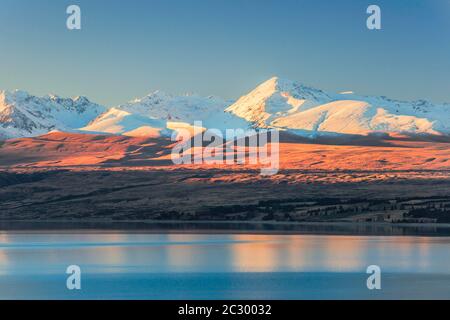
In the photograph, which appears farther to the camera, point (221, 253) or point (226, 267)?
point (221, 253)

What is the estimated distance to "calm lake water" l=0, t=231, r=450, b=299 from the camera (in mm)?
69938

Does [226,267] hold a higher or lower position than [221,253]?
higher

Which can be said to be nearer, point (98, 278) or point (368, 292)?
point (368, 292)

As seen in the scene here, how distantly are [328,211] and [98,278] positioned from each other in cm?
10809

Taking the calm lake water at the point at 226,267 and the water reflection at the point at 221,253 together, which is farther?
the water reflection at the point at 221,253

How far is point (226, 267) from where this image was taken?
8488cm

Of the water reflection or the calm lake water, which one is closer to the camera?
the calm lake water

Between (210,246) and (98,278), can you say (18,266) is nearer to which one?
(98,278)

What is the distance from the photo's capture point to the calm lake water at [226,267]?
6994 cm

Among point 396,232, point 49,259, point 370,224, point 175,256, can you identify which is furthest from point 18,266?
point 370,224
